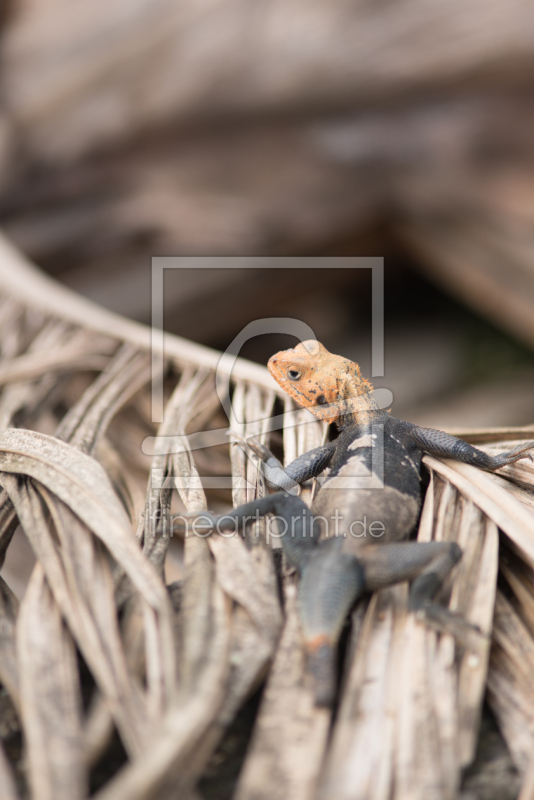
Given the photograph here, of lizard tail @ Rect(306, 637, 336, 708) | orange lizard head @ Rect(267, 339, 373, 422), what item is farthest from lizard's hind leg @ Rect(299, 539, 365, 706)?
orange lizard head @ Rect(267, 339, 373, 422)

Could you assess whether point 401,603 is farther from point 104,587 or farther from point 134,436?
point 134,436

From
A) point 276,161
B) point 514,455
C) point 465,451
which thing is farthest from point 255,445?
point 276,161

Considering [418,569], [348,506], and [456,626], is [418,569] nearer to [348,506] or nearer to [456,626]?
[456,626]

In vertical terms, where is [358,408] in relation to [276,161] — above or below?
below

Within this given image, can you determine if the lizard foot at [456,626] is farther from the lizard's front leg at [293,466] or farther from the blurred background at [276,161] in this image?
the blurred background at [276,161]

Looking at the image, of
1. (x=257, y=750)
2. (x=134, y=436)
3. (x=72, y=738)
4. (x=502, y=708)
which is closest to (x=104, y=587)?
(x=72, y=738)

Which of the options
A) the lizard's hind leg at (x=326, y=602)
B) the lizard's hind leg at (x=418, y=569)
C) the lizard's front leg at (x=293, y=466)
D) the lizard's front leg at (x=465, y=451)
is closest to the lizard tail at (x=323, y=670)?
the lizard's hind leg at (x=326, y=602)

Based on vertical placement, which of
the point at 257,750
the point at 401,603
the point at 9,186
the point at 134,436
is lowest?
the point at 257,750
